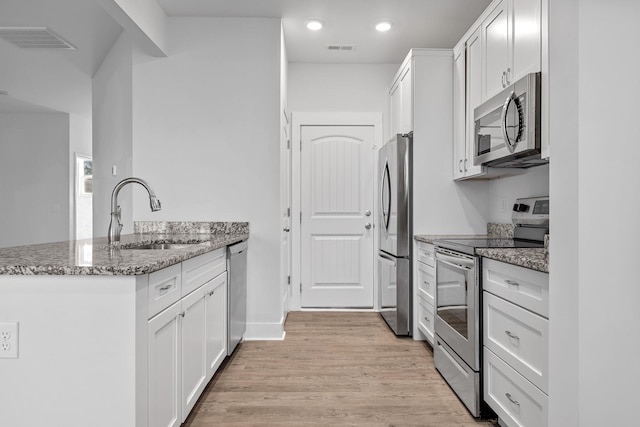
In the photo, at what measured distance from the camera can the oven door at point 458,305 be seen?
2.18m

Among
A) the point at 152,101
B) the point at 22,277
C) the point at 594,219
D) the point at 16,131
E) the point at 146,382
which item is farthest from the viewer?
the point at 16,131

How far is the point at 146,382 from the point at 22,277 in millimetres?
528

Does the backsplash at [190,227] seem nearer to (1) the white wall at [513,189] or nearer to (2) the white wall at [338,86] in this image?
(2) the white wall at [338,86]

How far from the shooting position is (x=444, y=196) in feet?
11.7

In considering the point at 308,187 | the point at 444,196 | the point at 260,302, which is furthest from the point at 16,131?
the point at 444,196

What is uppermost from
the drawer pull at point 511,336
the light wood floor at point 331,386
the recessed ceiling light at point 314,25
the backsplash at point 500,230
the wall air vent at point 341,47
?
the wall air vent at point 341,47

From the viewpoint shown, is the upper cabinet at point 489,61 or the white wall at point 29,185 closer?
the upper cabinet at point 489,61

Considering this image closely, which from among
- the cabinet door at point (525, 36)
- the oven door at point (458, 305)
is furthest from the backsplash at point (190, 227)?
the cabinet door at point (525, 36)

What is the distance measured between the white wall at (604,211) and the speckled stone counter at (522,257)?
1.32 ft

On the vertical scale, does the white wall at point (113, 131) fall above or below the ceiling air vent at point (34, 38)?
below

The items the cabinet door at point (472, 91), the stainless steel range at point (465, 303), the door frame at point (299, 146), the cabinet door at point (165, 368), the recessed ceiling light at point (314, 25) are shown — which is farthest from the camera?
the door frame at point (299, 146)

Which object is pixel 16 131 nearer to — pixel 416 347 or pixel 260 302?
pixel 260 302

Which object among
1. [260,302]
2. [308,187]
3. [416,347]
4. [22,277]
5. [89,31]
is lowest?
[416,347]

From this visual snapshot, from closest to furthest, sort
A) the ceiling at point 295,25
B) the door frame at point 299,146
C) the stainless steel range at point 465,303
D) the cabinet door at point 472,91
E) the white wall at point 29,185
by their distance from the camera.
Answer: the stainless steel range at point 465,303 < the cabinet door at point 472,91 < the ceiling at point 295,25 < the door frame at point 299,146 < the white wall at point 29,185
